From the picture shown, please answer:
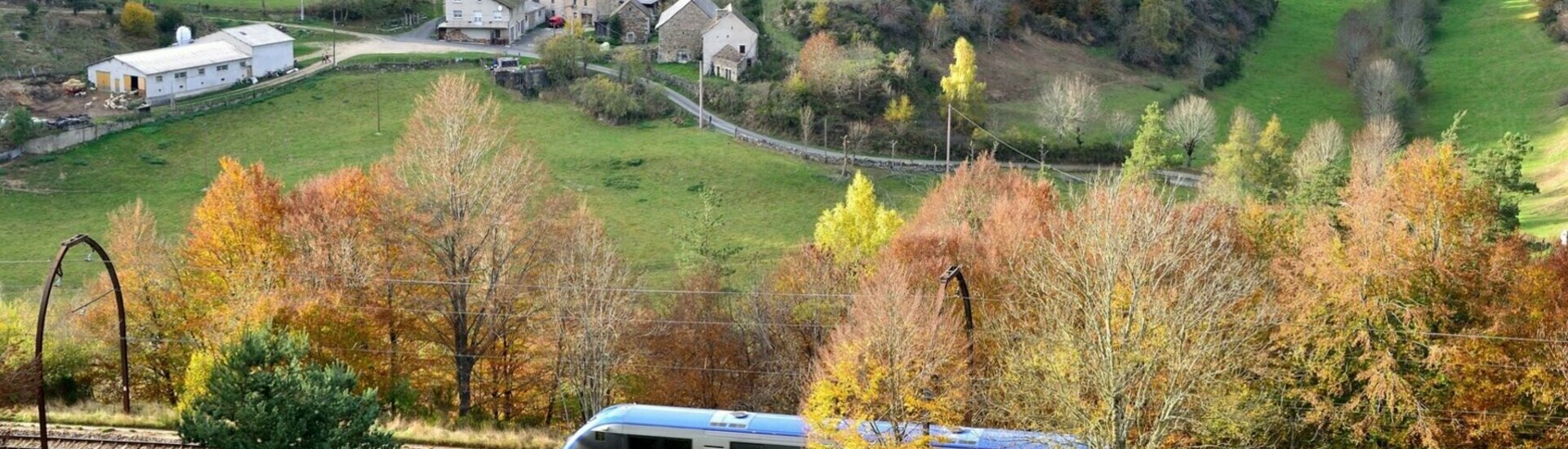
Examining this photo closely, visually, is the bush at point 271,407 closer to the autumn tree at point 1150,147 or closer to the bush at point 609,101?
the autumn tree at point 1150,147

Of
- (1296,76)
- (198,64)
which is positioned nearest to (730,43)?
(198,64)

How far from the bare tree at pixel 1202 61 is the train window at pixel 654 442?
200 feet

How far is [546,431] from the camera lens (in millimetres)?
31219

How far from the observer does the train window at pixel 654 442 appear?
26.1m

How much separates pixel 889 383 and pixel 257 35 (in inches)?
2454

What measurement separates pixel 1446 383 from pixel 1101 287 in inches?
411

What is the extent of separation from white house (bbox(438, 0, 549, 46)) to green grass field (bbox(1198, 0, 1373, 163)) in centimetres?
4071

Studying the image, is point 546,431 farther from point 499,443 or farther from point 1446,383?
point 1446,383

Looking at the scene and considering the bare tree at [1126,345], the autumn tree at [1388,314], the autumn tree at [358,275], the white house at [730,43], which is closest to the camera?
the bare tree at [1126,345]

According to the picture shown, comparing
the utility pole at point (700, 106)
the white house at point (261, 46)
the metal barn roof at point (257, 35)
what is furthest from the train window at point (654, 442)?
the metal barn roof at point (257, 35)

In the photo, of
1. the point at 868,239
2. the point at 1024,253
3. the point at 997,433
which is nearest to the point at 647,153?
the point at 868,239

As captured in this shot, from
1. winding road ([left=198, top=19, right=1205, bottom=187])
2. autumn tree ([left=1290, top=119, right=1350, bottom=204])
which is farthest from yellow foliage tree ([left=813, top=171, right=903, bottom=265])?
winding road ([left=198, top=19, right=1205, bottom=187])

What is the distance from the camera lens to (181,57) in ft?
232

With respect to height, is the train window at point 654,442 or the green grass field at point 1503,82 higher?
the green grass field at point 1503,82
